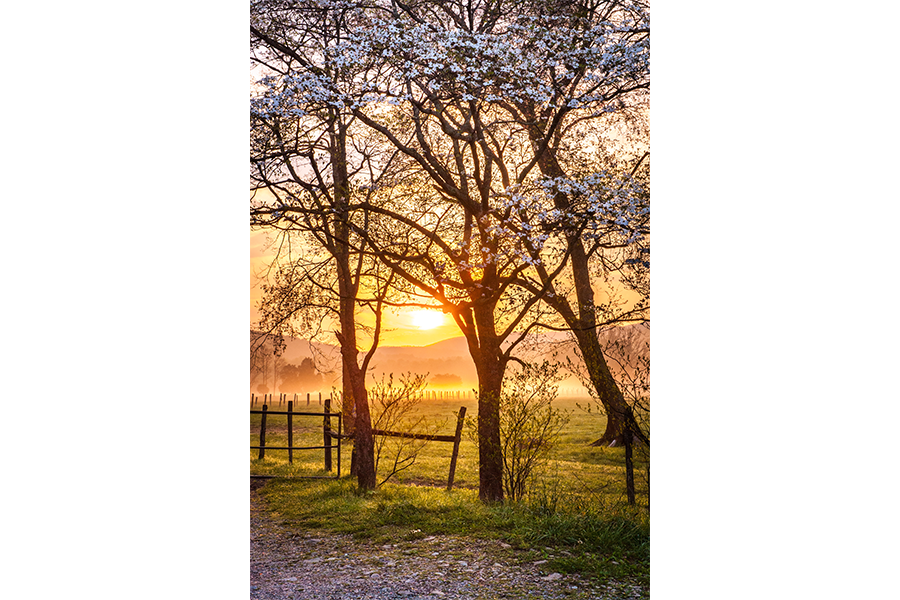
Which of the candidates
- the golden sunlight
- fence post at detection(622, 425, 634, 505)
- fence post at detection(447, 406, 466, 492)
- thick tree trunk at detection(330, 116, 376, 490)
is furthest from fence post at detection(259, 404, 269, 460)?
fence post at detection(622, 425, 634, 505)

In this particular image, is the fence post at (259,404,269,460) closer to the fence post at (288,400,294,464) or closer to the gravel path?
the fence post at (288,400,294,464)

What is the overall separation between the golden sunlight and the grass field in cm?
52

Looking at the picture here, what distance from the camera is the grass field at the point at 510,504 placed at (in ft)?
14.1

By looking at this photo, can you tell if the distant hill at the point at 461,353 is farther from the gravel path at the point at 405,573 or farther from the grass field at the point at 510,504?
the gravel path at the point at 405,573

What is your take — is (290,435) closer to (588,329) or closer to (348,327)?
(348,327)

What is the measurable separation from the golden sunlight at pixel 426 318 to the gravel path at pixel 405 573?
1.34m

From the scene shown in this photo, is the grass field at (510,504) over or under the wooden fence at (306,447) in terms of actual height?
under

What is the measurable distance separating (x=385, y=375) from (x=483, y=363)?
0.66 m

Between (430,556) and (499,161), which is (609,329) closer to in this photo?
(499,161)

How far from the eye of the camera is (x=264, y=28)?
470 cm

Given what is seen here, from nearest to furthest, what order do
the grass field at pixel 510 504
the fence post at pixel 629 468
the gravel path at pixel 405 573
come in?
the gravel path at pixel 405 573 < the grass field at pixel 510 504 < the fence post at pixel 629 468

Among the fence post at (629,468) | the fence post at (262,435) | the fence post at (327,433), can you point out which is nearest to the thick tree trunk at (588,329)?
the fence post at (629,468)

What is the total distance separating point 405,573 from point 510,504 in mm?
787

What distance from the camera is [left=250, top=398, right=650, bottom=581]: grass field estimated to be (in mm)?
4285
